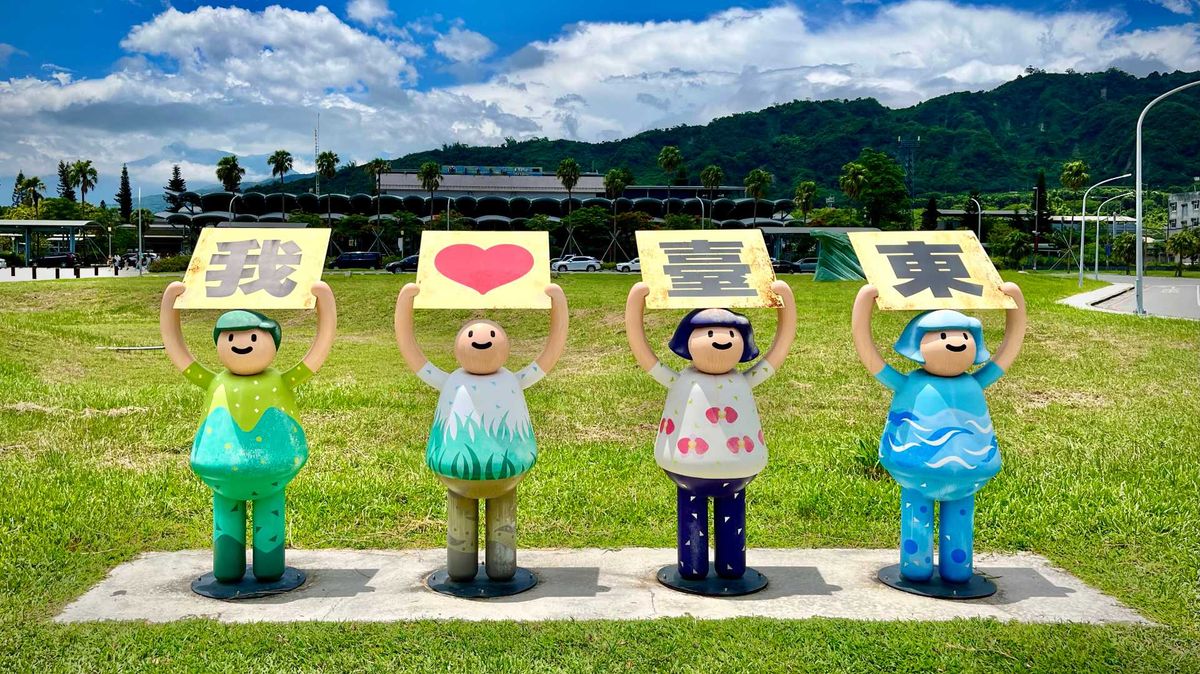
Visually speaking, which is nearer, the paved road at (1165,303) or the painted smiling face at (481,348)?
the painted smiling face at (481,348)

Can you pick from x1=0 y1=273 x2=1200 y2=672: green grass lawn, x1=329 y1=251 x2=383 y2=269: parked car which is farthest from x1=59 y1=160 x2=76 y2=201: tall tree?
x1=0 y1=273 x2=1200 y2=672: green grass lawn

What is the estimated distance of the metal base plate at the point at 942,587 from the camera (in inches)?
200

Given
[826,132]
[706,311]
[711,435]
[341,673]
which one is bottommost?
[341,673]

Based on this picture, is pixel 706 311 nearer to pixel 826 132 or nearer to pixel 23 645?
pixel 23 645

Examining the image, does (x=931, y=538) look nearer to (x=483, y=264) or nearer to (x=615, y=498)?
(x=615, y=498)

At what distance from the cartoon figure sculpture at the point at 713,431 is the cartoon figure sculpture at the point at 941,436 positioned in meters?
0.64

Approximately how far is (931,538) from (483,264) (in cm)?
286

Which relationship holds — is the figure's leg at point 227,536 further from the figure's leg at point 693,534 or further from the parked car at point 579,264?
the parked car at point 579,264

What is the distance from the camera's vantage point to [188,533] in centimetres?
637

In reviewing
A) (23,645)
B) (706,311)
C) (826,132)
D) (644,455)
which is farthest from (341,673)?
(826,132)

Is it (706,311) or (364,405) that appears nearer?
(706,311)

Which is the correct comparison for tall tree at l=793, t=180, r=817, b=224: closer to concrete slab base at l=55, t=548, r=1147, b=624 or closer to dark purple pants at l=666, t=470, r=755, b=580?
concrete slab base at l=55, t=548, r=1147, b=624

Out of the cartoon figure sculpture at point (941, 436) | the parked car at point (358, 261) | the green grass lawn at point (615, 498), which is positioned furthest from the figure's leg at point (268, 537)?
the parked car at point (358, 261)

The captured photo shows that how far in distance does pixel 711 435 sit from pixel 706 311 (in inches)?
26.3
